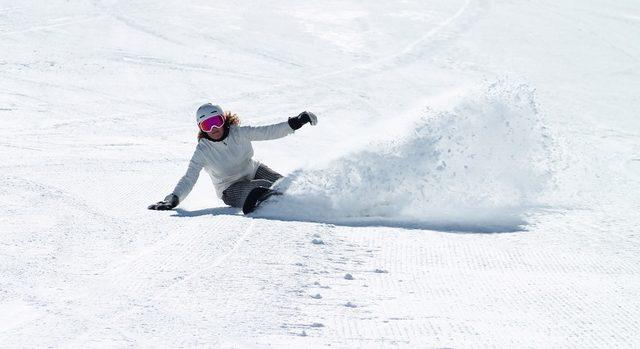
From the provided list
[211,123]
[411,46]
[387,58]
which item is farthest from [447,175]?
[411,46]

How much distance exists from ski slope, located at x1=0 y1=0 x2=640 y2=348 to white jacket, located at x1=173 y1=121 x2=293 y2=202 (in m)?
0.34

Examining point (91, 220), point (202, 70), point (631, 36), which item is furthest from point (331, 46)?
point (91, 220)

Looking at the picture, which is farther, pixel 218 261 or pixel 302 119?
pixel 302 119

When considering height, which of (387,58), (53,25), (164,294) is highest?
(53,25)

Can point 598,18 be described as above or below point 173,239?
above

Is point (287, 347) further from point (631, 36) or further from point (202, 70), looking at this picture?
point (631, 36)

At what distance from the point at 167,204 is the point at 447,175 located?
8.07 ft

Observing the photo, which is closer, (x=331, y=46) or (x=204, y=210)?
(x=204, y=210)

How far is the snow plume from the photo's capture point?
6719 mm

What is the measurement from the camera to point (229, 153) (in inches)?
290

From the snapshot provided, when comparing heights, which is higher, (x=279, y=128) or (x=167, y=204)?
(x=279, y=128)

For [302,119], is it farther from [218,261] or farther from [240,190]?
[218,261]

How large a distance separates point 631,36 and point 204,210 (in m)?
14.8

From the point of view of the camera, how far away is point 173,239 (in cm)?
539
